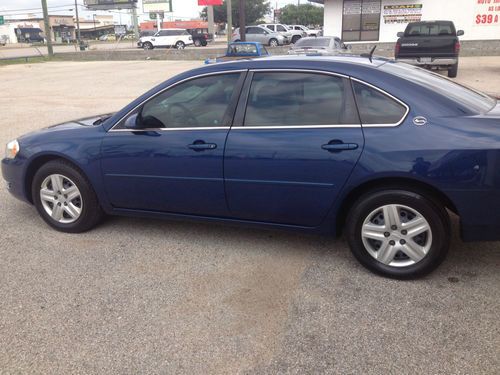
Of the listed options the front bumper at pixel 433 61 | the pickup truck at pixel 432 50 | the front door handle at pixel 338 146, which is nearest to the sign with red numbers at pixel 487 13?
the pickup truck at pixel 432 50

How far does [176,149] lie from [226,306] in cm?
136

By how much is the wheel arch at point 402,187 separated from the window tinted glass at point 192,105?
1173 millimetres

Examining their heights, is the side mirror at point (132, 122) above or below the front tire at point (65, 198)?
above

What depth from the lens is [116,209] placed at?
4355 millimetres

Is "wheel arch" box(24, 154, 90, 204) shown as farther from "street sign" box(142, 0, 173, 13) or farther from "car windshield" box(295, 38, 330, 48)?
"street sign" box(142, 0, 173, 13)

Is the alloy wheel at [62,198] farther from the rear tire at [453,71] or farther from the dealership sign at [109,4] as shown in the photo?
the dealership sign at [109,4]

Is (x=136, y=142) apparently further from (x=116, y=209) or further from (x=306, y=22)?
(x=306, y=22)

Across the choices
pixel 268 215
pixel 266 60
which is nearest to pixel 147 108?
pixel 266 60

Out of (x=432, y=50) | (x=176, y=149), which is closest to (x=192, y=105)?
(x=176, y=149)

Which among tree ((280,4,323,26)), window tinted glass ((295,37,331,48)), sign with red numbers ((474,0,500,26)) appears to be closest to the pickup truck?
window tinted glass ((295,37,331,48))

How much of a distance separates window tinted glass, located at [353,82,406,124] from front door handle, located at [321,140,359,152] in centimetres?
20

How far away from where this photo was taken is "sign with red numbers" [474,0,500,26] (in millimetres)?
26312

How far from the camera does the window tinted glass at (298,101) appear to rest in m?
3.56

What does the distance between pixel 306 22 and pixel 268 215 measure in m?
78.8
